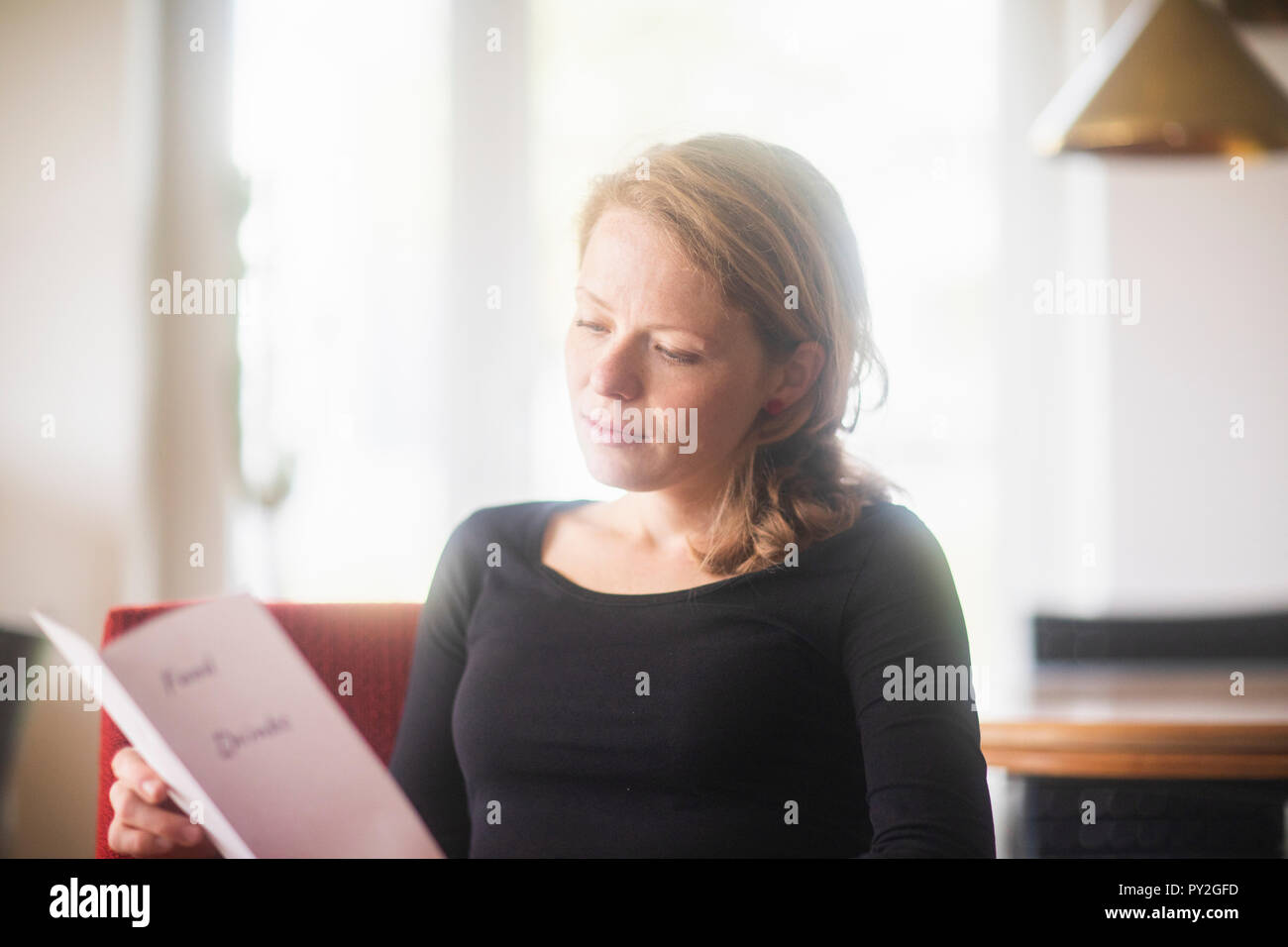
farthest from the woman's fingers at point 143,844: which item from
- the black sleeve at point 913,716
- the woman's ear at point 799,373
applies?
the woman's ear at point 799,373

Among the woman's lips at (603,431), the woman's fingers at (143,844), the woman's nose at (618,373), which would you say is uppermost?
the woman's nose at (618,373)

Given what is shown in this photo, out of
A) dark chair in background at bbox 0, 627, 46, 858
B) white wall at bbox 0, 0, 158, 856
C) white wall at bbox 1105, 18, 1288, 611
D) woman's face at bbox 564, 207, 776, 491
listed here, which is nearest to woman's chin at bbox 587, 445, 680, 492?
woman's face at bbox 564, 207, 776, 491

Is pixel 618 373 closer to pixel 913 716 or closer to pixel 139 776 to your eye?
pixel 913 716

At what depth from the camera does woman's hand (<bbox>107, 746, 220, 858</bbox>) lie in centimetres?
85

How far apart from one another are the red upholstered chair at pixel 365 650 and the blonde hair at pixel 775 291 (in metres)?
0.39

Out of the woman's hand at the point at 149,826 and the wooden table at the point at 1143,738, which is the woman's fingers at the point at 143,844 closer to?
the woman's hand at the point at 149,826

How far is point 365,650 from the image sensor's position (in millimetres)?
1279

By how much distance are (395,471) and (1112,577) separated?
187cm

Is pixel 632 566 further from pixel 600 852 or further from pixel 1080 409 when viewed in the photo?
pixel 1080 409

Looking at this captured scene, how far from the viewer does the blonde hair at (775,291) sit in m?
1.04

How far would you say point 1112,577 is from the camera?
309 centimetres

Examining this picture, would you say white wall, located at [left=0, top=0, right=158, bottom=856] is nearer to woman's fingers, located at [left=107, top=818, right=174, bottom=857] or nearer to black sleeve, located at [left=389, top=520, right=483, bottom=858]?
black sleeve, located at [left=389, top=520, right=483, bottom=858]

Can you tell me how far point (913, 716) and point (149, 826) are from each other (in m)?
0.57
